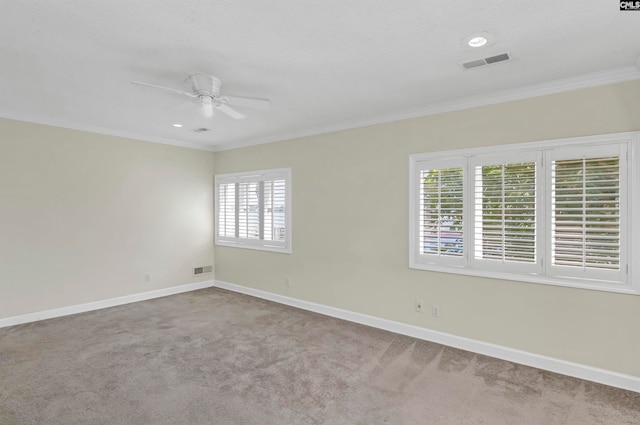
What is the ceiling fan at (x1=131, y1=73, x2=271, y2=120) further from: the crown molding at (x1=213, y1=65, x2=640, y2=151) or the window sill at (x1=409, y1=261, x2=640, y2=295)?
the window sill at (x1=409, y1=261, x2=640, y2=295)

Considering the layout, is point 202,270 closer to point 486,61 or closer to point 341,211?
point 341,211

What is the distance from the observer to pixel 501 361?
3314mm

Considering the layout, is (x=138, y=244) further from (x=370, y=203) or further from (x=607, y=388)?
(x=607, y=388)

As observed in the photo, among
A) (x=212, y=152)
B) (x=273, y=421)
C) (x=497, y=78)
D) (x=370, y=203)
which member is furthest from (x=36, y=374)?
(x=497, y=78)

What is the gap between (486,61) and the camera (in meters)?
2.71

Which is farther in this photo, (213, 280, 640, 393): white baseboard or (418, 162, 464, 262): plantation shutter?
(418, 162, 464, 262): plantation shutter

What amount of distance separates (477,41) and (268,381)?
315 centimetres

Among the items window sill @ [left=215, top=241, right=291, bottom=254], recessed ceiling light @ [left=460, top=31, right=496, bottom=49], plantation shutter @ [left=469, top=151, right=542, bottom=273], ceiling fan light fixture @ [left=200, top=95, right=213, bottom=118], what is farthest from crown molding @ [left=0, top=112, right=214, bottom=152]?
recessed ceiling light @ [left=460, top=31, right=496, bottom=49]

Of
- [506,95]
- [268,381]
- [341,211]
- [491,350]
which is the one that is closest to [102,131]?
[341,211]

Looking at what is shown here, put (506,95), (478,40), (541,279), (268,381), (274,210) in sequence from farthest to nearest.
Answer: (274,210) → (506,95) → (541,279) → (268,381) → (478,40)

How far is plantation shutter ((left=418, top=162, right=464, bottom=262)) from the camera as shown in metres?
3.66

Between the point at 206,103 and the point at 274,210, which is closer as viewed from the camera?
the point at 206,103

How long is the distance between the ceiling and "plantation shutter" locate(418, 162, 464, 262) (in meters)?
0.76

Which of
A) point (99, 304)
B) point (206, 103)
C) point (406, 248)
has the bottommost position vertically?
point (99, 304)
